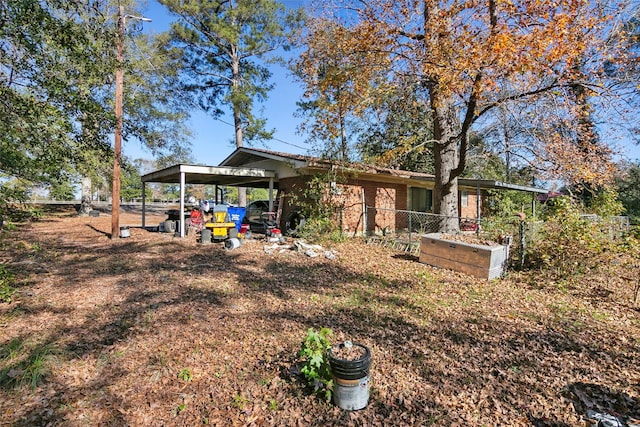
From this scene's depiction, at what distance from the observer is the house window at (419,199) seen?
43.7 feet

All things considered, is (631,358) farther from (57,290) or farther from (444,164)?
(57,290)

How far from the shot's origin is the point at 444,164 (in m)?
9.27

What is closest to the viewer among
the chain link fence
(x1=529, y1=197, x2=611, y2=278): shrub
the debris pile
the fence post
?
(x1=529, y1=197, x2=611, y2=278): shrub

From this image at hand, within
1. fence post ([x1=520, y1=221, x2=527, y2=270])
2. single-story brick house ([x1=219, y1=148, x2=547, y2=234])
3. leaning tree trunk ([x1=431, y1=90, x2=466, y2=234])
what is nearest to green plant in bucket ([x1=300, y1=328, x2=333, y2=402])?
fence post ([x1=520, y1=221, x2=527, y2=270])

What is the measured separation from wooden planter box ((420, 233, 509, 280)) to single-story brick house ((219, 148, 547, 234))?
7.75ft

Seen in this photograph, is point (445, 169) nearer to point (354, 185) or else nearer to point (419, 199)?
point (354, 185)

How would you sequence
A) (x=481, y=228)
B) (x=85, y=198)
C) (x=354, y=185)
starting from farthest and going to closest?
(x=85, y=198), (x=354, y=185), (x=481, y=228)

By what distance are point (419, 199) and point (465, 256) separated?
761cm

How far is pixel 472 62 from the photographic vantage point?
6.33 m

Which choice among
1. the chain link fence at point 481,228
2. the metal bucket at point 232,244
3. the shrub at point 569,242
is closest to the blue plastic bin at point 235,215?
the metal bucket at point 232,244

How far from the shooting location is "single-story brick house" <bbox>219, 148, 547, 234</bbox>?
1004cm

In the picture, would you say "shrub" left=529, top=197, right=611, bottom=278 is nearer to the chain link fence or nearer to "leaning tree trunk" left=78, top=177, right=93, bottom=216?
the chain link fence

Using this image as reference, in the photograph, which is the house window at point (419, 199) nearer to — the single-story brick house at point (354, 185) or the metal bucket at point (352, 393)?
the single-story brick house at point (354, 185)

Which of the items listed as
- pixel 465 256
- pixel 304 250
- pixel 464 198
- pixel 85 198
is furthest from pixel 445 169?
pixel 85 198
